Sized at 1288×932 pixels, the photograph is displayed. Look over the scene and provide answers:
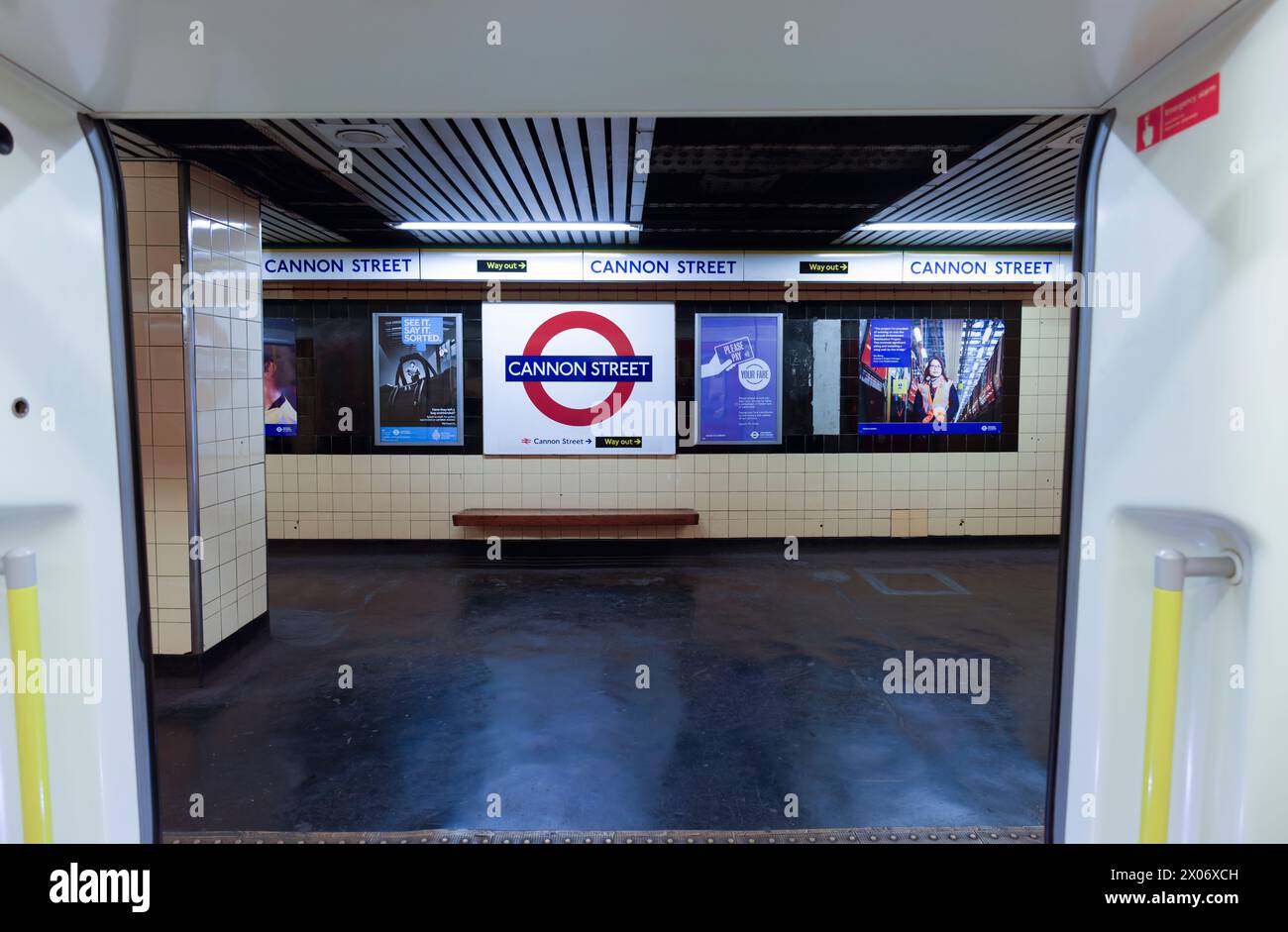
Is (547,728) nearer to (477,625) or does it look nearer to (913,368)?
(477,625)

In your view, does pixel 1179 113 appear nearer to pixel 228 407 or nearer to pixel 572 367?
pixel 228 407

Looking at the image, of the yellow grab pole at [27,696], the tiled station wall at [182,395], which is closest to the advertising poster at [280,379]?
the tiled station wall at [182,395]

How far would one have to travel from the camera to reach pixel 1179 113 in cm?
121

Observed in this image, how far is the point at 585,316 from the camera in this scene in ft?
24.8

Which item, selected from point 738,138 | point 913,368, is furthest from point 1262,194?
point 913,368

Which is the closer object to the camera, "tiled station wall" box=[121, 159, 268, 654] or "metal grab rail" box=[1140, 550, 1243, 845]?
"metal grab rail" box=[1140, 550, 1243, 845]

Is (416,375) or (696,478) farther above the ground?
(416,375)

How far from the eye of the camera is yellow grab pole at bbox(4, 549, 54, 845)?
3.67 ft

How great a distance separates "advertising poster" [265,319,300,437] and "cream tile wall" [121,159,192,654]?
10.3ft

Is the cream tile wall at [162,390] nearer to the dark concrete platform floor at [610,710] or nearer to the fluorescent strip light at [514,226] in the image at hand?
the dark concrete platform floor at [610,710]

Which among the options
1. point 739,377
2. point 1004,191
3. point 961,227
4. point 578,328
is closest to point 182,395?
point 578,328

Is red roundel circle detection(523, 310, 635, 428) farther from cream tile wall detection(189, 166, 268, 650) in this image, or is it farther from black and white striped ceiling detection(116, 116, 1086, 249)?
cream tile wall detection(189, 166, 268, 650)

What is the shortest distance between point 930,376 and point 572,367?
382cm

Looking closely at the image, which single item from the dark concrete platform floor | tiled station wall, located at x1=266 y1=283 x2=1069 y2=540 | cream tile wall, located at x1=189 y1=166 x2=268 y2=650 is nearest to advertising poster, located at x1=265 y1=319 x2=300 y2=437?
tiled station wall, located at x1=266 y1=283 x2=1069 y2=540
